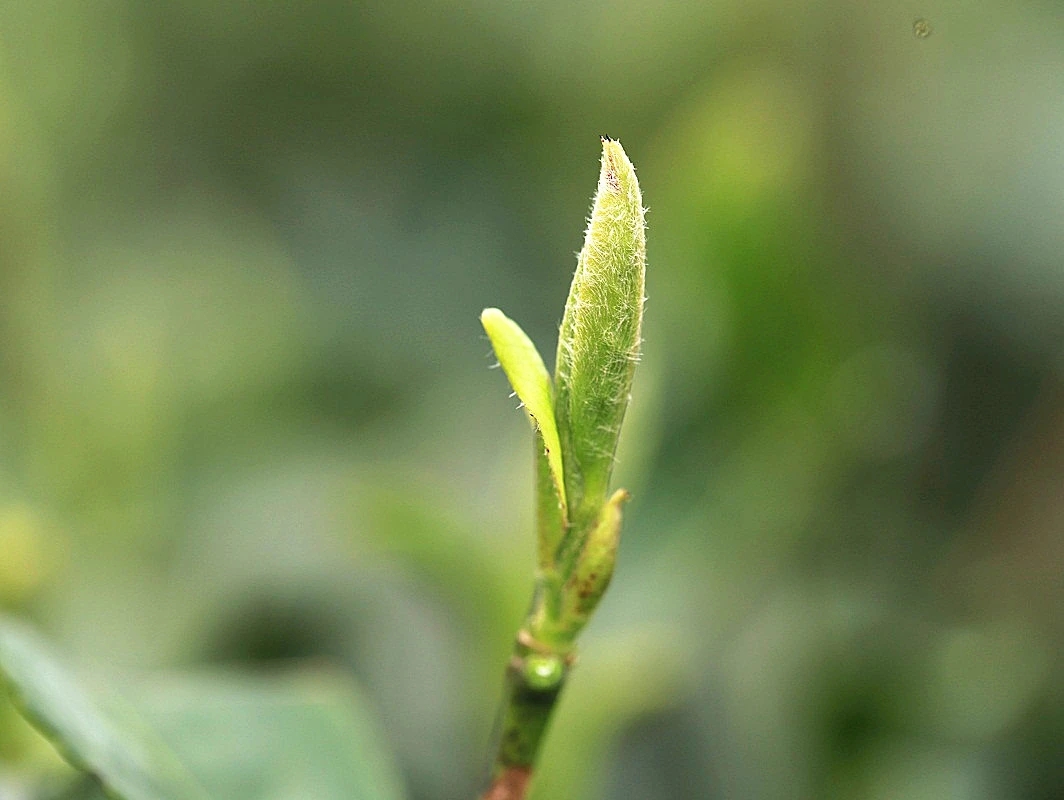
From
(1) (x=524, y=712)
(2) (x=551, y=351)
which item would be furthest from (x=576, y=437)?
(2) (x=551, y=351)

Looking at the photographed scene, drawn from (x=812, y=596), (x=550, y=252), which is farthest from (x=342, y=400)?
(x=812, y=596)

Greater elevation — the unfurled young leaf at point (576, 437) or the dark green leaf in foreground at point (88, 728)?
the unfurled young leaf at point (576, 437)

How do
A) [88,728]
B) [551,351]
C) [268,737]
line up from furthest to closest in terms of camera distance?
[551,351] → [268,737] → [88,728]

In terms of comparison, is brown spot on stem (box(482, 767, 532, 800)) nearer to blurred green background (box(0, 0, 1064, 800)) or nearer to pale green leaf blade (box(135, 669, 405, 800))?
pale green leaf blade (box(135, 669, 405, 800))

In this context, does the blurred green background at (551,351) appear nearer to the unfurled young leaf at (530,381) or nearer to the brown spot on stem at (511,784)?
the brown spot on stem at (511,784)

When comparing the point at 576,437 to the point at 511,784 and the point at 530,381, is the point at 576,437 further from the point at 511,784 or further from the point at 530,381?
the point at 511,784

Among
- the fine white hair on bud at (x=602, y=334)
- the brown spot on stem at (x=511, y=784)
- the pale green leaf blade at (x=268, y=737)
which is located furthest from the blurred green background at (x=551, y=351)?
the fine white hair on bud at (x=602, y=334)
